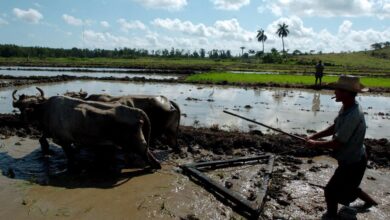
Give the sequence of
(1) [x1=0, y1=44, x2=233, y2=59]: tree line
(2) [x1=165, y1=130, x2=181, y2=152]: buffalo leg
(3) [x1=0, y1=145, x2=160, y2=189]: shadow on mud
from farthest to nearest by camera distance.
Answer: (1) [x1=0, y1=44, x2=233, y2=59]: tree line, (2) [x1=165, y1=130, x2=181, y2=152]: buffalo leg, (3) [x1=0, y1=145, x2=160, y2=189]: shadow on mud

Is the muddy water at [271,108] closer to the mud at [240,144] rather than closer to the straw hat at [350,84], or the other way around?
the mud at [240,144]

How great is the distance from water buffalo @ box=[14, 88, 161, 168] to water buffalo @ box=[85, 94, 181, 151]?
1.08 meters

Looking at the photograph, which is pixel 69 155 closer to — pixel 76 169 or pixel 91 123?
pixel 76 169

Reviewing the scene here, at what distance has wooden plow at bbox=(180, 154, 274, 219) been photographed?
6.07 metres

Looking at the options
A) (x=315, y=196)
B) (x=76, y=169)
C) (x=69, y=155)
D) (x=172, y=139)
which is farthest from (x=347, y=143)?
(x=69, y=155)

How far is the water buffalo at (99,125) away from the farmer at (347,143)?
361 centimetres

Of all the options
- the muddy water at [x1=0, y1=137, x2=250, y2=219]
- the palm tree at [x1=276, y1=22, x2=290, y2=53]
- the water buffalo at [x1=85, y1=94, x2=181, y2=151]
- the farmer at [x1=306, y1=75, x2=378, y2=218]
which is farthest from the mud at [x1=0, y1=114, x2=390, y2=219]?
the palm tree at [x1=276, y1=22, x2=290, y2=53]

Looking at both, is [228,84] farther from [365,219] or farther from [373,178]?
[365,219]

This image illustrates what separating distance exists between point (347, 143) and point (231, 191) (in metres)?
2.06

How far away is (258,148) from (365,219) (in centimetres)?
426

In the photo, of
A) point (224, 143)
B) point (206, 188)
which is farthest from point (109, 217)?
point (224, 143)

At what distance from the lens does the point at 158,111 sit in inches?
368

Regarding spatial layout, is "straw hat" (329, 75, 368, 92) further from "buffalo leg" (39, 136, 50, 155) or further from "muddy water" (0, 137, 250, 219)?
"buffalo leg" (39, 136, 50, 155)

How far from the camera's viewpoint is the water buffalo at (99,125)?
7.89m
